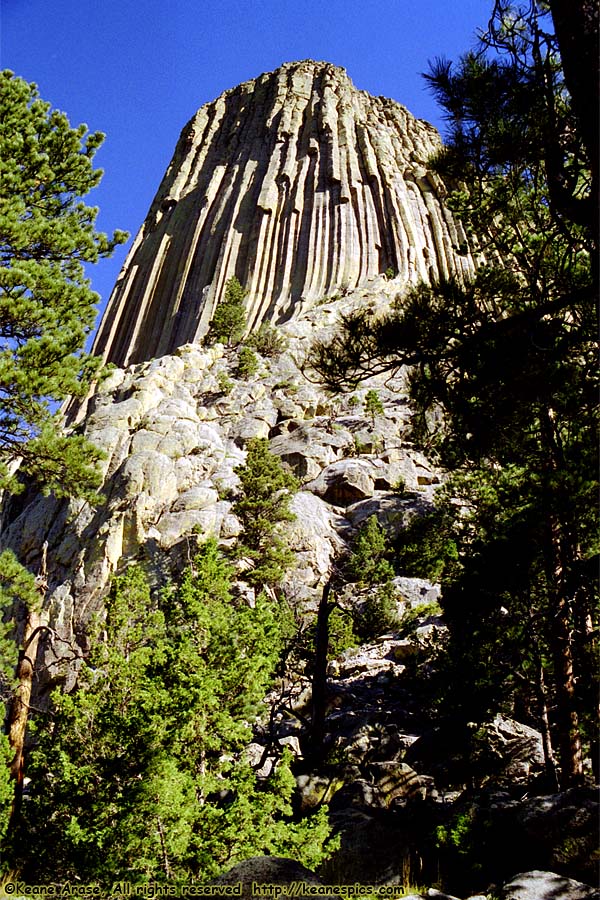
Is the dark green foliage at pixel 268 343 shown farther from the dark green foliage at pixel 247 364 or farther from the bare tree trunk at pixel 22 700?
the bare tree trunk at pixel 22 700

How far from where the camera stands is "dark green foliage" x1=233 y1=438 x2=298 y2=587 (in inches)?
941

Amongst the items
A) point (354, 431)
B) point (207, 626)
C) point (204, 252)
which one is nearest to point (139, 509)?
point (354, 431)

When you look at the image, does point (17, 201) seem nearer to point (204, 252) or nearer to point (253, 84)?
point (204, 252)

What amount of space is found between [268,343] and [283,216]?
752 inches

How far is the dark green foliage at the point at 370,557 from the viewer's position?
2491 cm

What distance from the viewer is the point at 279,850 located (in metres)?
7.24

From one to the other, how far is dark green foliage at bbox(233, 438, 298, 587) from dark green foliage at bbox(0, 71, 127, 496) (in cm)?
1304

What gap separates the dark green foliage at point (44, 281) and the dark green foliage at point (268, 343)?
29981 millimetres

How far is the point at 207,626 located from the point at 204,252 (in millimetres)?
53385

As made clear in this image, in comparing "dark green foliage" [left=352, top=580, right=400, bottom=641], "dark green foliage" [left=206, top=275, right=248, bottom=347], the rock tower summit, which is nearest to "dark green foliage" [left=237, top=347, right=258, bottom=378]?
"dark green foliage" [left=206, top=275, right=248, bottom=347]

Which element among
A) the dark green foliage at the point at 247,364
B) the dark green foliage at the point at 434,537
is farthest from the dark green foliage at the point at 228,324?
the dark green foliage at the point at 434,537

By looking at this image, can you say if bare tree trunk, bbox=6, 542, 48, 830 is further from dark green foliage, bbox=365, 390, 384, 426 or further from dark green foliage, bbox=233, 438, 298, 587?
dark green foliage, bbox=365, 390, 384, 426

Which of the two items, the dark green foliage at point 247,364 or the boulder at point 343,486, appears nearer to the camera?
the boulder at point 343,486

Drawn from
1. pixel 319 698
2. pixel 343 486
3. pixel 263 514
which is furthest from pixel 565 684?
pixel 343 486
